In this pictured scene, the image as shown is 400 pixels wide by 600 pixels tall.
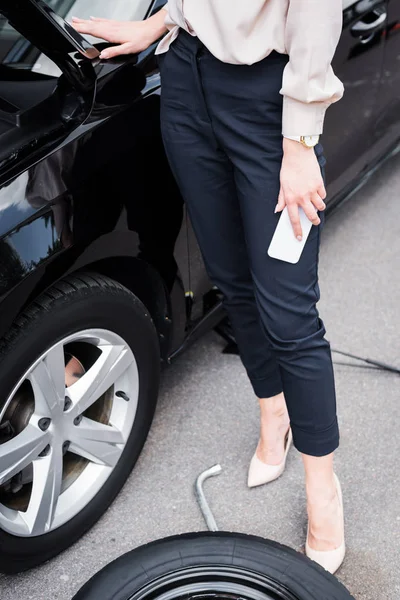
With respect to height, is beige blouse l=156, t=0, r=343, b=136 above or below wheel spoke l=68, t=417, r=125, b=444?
above

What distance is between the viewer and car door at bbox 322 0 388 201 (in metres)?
2.55

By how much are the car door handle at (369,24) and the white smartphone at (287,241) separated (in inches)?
47.9

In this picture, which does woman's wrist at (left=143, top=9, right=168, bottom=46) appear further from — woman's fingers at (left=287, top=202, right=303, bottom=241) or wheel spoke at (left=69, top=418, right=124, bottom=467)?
wheel spoke at (left=69, top=418, right=124, bottom=467)

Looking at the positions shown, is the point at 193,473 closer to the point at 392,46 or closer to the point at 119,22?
the point at 119,22

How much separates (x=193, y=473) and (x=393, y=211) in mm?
1780

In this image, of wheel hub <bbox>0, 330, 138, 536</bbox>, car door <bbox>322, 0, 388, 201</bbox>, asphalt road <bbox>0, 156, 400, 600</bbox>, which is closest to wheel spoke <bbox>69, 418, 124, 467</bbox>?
wheel hub <bbox>0, 330, 138, 536</bbox>

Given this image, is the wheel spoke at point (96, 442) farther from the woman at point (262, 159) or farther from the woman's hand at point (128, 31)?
the woman's hand at point (128, 31)

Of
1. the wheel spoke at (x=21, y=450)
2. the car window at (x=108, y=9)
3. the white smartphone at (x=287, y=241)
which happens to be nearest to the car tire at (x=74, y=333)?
the wheel spoke at (x=21, y=450)

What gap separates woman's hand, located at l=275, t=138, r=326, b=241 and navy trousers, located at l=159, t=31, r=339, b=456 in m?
0.04

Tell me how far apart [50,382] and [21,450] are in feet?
0.55

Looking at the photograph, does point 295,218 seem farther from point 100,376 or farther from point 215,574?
point 215,574

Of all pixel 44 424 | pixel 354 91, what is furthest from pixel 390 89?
pixel 44 424

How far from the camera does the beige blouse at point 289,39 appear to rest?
1.39m

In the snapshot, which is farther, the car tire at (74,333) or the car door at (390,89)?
the car door at (390,89)
